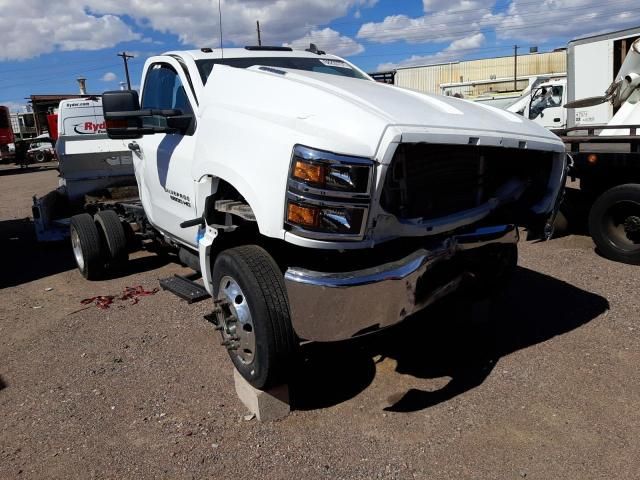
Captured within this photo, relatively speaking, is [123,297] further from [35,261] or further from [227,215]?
[35,261]

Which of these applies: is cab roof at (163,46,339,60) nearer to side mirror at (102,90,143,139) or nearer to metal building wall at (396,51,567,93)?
side mirror at (102,90,143,139)

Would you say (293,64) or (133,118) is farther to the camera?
(293,64)

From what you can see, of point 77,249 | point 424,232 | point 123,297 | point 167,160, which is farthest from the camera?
point 77,249

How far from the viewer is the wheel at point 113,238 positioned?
6.21 metres

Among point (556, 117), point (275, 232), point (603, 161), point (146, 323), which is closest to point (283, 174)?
point (275, 232)

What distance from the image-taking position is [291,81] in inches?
121

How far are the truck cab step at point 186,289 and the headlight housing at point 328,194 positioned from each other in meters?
1.71

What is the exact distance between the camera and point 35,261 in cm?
773

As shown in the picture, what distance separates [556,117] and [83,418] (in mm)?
15013

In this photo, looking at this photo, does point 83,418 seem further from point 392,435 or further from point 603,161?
point 603,161

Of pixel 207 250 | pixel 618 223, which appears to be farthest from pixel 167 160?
pixel 618 223

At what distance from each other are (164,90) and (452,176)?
2.62 metres

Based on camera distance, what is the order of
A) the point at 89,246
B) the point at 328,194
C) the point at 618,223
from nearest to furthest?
the point at 328,194
the point at 89,246
the point at 618,223

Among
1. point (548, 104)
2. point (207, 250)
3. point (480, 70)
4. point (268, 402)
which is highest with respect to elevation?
point (480, 70)
